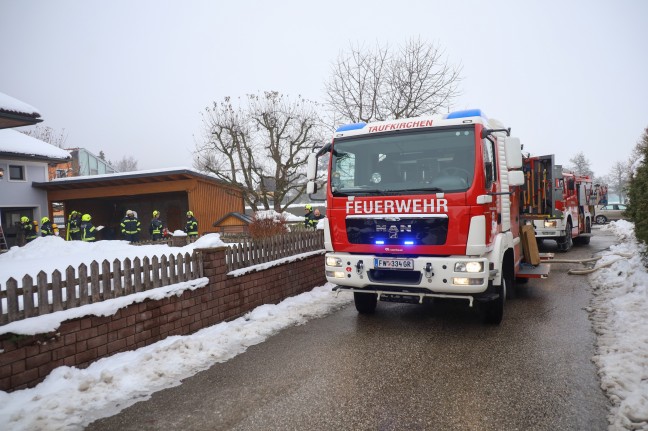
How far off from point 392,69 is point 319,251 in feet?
39.9

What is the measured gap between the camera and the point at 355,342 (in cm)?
511

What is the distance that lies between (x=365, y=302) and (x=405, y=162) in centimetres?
233

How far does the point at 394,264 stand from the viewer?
521cm

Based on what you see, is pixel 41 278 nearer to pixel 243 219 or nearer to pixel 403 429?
pixel 403 429

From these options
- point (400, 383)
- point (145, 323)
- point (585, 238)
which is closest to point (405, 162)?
point (400, 383)

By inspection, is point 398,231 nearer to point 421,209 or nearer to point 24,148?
point 421,209

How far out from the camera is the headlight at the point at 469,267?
486 centimetres

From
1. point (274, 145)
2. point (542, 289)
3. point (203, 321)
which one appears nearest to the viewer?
point (203, 321)

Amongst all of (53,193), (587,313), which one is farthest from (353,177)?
(53,193)

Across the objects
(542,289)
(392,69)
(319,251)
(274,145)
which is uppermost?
(392,69)

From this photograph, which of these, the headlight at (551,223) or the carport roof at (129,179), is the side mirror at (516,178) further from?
the carport roof at (129,179)

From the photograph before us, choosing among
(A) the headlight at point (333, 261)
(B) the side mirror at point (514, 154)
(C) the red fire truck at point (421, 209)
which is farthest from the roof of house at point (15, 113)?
(B) the side mirror at point (514, 154)

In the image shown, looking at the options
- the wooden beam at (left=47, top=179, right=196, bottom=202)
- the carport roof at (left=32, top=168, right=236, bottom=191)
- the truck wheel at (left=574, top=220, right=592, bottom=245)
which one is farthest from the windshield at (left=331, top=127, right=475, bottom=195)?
the wooden beam at (left=47, top=179, right=196, bottom=202)

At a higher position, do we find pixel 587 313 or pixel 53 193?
pixel 53 193
